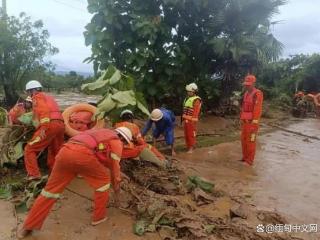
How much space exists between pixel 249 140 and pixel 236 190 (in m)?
1.93

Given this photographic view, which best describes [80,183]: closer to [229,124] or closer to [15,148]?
[15,148]

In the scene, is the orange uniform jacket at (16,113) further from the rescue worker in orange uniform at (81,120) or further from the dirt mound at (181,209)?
the dirt mound at (181,209)

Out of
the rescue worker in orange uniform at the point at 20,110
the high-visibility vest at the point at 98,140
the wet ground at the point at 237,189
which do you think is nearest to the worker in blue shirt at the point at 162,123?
the wet ground at the point at 237,189

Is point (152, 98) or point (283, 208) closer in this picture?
point (283, 208)

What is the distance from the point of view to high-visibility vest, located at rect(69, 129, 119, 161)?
17.0ft

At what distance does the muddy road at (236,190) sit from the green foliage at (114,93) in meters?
1.44

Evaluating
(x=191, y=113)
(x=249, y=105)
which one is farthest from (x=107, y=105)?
(x=249, y=105)

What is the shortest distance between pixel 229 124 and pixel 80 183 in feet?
29.7

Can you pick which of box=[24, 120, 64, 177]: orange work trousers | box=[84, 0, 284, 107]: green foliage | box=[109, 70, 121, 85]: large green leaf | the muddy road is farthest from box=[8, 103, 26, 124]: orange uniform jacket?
box=[84, 0, 284, 107]: green foliage

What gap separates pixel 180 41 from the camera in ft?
48.3

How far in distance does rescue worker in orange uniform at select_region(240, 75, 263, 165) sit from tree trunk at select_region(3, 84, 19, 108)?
498 inches

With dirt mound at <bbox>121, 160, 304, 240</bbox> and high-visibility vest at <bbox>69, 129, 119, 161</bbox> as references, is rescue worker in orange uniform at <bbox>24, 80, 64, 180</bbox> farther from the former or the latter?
high-visibility vest at <bbox>69, 129, 119, 161</bbox>

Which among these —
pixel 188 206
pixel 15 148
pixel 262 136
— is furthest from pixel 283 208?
pixel 262 136

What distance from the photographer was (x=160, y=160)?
7.90 m
